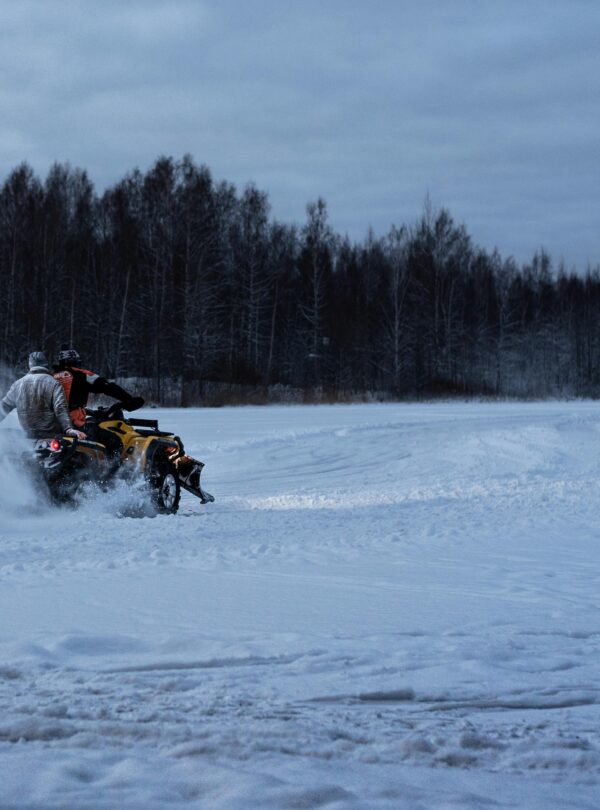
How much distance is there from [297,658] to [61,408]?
618 cm

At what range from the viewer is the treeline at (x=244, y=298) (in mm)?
Result: 42844

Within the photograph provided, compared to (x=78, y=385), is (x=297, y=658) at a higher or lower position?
lower

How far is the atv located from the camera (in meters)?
9.62

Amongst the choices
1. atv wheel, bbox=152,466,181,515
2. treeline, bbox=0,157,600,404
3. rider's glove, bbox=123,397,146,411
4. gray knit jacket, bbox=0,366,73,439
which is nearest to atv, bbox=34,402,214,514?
atv wheel, bbox=152,466,181,515

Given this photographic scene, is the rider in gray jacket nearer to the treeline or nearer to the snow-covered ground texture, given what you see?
the snow-covered ground texture

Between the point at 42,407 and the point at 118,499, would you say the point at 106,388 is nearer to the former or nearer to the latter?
the point at 42,407

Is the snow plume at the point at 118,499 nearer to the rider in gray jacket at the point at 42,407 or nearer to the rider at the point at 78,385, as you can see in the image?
the rider in gray jacket at the point at 42,407

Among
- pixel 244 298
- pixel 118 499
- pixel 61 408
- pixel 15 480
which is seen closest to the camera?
pixel 15 480

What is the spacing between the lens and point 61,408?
32.2ft

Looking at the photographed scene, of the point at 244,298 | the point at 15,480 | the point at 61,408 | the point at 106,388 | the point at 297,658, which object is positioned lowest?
the point at 297,658

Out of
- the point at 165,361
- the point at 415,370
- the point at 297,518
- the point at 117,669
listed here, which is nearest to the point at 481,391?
the point at 415,370

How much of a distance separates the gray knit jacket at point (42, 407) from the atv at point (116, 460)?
251mm

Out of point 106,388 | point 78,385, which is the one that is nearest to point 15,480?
point 78,385

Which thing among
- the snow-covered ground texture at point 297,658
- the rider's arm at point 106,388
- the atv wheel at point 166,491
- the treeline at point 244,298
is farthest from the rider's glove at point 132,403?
the treeline at point 244,298
